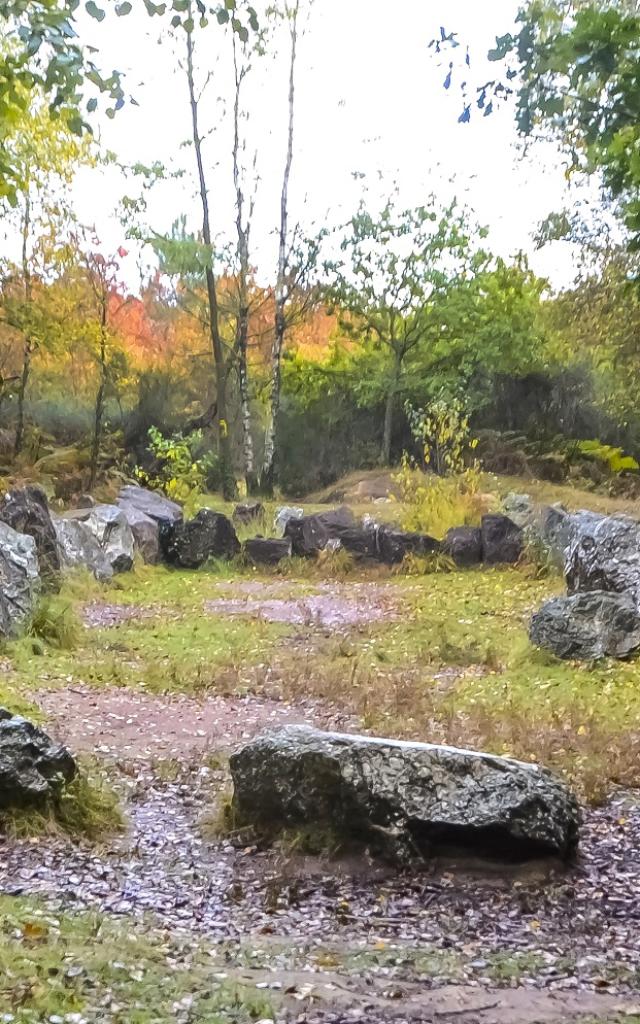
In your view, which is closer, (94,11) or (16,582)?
(94,11)

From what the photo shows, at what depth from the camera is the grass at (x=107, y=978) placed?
2883 mm

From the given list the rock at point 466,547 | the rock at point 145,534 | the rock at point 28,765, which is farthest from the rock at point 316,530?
the rock at point 28,765

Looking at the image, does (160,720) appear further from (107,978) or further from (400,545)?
(400,545)

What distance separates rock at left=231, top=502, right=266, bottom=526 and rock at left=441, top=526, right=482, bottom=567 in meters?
4.84

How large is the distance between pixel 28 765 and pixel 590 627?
5.56m

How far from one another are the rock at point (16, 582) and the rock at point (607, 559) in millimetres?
5665

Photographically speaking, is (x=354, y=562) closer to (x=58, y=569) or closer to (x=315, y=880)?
(x=58, y=569)

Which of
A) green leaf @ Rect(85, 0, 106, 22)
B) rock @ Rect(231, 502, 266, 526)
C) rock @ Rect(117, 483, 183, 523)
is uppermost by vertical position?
green leaf @ Rect(85, 0, 106, 22)

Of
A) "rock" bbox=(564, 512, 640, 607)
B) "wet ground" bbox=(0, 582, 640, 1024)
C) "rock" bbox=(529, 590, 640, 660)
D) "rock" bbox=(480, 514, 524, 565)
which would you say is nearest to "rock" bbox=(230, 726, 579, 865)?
"wet ground" bbox=(0, 582, 640, 1024)

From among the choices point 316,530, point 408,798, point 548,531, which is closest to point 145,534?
point 316,530

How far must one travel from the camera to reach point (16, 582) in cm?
996

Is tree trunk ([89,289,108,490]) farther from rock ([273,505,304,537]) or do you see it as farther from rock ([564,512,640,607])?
rock ([564,512,640,607])

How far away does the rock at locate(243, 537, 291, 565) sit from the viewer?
16250mm

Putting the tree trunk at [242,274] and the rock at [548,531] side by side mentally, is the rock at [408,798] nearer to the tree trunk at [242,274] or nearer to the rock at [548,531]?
the rock at [548,531]
